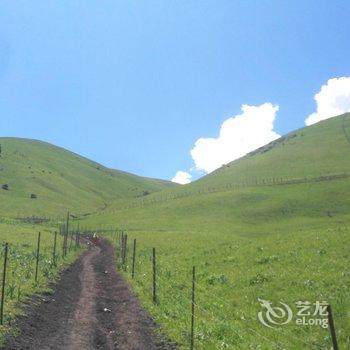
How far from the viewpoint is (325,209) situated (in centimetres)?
9338

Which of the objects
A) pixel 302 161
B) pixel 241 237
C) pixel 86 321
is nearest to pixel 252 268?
pixel 86 321

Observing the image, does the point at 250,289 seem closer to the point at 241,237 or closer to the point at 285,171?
the point at 241,237

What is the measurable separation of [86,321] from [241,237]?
54843 millimetres

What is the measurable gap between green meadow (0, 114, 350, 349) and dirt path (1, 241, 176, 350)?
3.10 ft

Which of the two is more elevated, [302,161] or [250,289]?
[302,161]

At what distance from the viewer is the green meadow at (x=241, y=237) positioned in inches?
725

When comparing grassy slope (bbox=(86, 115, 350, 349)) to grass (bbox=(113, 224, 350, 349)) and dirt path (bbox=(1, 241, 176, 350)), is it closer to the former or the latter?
grass (bbox=(113, 224, 350, 349))

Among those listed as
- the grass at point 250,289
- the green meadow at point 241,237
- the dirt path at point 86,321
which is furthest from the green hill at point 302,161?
the dirt path at point 86,321

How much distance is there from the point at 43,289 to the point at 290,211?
75143 millimetres

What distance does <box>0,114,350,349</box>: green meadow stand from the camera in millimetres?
18406

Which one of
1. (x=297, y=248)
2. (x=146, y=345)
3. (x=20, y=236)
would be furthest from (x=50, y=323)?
(x=20, y=236)

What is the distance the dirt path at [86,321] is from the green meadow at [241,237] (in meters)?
0.94

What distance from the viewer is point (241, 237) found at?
7319cm

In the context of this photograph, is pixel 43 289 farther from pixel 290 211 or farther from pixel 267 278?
pixel 290 211
